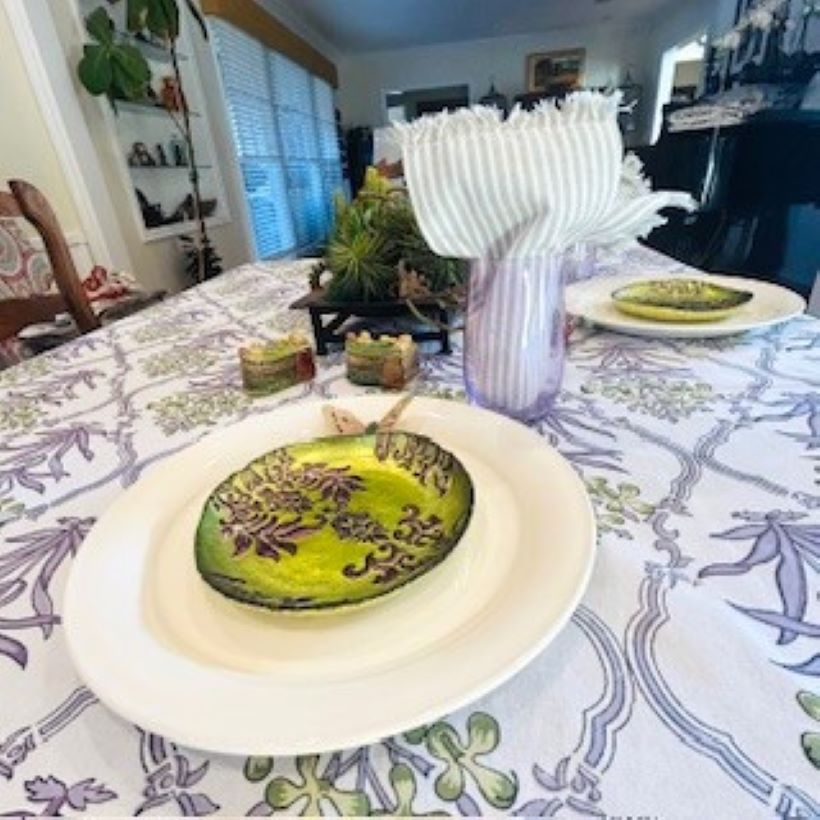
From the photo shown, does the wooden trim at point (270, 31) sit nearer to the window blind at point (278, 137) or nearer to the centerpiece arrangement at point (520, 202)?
the window blind at point (278, 137)

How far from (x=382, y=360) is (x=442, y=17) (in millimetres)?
5591

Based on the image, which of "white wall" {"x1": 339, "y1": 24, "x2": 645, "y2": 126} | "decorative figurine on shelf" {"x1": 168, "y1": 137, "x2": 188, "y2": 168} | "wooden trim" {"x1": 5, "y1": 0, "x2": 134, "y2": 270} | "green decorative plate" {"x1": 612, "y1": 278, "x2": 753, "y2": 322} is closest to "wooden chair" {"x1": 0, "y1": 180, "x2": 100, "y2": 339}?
"green decorative plate" {"x1": 612, "y1": 278, "x2": 753, "y2": 322}

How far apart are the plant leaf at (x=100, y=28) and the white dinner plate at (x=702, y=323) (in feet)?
8.36

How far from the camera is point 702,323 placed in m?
0.64

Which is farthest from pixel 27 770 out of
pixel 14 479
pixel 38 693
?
pixel 14 479

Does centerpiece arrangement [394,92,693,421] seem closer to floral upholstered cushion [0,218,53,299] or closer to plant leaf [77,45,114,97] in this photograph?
floral upholstered cushion [0,218,53,299]

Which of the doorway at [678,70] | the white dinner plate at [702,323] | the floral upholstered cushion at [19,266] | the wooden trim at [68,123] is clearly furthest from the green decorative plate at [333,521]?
the doorway at [678,70]

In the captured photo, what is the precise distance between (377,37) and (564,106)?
21.0ft

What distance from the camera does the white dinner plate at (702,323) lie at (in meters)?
0.62

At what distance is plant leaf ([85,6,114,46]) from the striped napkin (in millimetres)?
2678

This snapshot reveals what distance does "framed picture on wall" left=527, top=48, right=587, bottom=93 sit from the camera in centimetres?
592

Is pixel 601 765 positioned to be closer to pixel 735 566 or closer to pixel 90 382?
pixel 735 566

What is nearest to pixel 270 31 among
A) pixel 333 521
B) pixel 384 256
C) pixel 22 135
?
pixel 22 135

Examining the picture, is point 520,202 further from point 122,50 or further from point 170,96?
point 170,96
